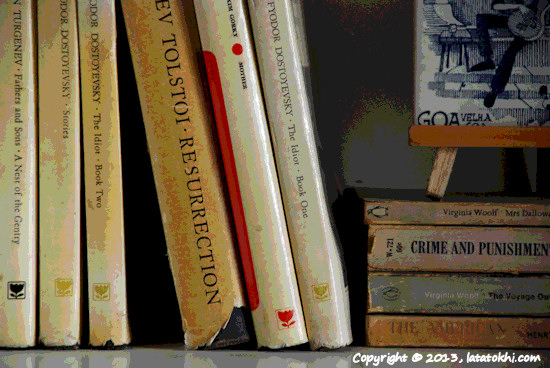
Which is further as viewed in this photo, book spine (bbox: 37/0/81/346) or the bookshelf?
the bookshelf

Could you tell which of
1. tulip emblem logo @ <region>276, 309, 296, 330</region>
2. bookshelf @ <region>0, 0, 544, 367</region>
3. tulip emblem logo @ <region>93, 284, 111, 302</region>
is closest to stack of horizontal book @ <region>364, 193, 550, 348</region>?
tulip emblem logo @ <region>276, 309, 296, 330</region>

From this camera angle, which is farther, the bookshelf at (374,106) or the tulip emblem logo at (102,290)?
the bookshelf at (374,106)

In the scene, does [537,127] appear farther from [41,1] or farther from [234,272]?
[41,1]

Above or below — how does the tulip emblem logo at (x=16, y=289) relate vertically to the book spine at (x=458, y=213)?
above

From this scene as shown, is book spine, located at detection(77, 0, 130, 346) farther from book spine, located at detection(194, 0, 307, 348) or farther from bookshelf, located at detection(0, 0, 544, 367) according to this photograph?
bookshelf, located at detection(0, 0, 544, 367)

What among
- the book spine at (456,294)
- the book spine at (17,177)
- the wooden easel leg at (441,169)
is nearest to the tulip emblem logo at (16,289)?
the book spine at (17,177)

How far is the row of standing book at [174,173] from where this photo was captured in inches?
23.0

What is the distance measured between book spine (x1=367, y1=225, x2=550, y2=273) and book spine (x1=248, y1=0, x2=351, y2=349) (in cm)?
8

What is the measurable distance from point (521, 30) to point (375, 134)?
10.9 inches

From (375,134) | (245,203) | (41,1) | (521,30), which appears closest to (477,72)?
(521,30)

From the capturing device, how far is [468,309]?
2.06 feet

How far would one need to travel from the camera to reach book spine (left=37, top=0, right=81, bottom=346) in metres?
0.58

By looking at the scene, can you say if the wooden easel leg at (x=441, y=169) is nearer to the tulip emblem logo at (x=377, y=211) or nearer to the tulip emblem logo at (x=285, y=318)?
the tulip emblem logo at (x=377, y=211)

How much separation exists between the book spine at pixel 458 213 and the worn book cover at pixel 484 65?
0.12m
